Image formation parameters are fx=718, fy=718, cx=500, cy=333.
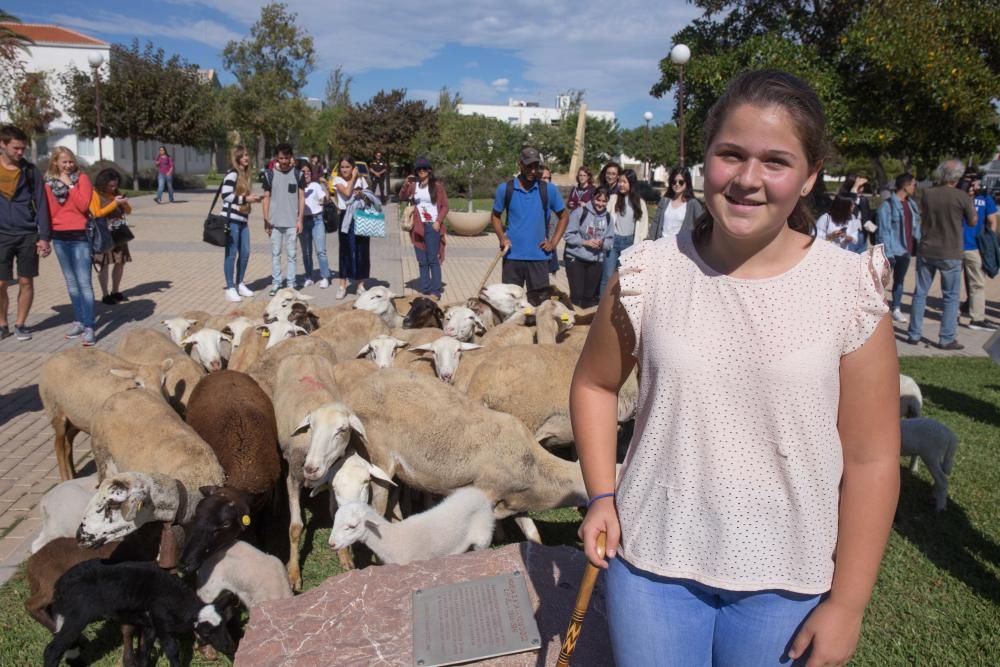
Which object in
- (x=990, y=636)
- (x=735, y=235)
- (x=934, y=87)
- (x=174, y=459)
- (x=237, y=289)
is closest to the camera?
(x=735, y=235)

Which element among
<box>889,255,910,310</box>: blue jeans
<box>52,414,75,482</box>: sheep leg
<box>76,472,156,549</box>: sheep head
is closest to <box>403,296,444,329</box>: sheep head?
<box>52,414,75,482</box>: sheep leg

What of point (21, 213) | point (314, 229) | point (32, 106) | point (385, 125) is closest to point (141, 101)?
point (32, 106)

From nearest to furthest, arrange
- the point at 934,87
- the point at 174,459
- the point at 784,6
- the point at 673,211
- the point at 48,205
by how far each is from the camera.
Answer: the point at 174,459 → the point at 48,205 → the point at 673,211 → the point at 934,87 → the point at 784,6

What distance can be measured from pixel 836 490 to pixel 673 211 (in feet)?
29.2

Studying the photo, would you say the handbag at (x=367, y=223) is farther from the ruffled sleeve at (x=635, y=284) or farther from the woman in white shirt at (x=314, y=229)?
the ruffled sleeve at (x=635, y=284)

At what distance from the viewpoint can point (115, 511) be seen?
3.87 m

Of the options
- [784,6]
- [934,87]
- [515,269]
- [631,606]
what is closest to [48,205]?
[515,269]

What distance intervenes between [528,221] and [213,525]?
612cm

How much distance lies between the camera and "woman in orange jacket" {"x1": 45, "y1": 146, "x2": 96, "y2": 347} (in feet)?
31.6

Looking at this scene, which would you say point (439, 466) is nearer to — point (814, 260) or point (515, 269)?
point (814, 260)

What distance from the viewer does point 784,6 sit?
2366 centimetres

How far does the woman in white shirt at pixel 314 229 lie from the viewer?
13438 mm

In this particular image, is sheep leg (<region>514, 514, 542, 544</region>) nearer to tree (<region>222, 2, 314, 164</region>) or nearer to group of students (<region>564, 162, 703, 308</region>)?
group of students (<region>564, 162, 703, 308</region>)

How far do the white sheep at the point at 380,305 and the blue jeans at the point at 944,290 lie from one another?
8.01m
